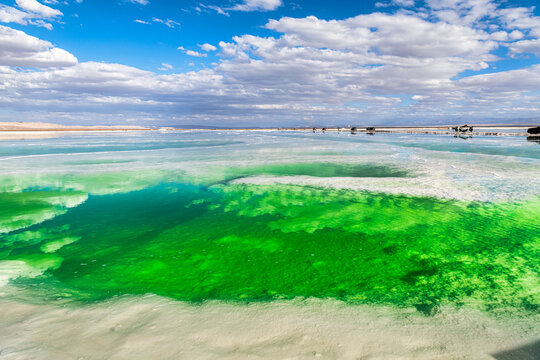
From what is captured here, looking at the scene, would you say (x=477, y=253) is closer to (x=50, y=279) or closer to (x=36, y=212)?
(x=50, y=279)

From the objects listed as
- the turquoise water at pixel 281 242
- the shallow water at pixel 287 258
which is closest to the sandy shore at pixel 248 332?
the shallow water at pixel 287 258

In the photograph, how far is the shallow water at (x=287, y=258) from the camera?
171 inches

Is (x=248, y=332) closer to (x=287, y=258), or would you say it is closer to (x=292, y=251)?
(x=287, y=258)

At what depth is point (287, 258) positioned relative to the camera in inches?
258

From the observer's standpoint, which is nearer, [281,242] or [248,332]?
[248,332]

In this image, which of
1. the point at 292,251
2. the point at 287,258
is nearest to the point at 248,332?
the point at 287,258

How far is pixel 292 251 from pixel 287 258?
1.24ft

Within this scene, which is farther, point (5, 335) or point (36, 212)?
point (36, 212)

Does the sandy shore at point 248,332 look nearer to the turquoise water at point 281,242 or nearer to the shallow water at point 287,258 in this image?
the shallow water at point 287,258

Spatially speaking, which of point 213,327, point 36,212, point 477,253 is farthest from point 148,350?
point 36,212

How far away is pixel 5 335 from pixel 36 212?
23.6 ft

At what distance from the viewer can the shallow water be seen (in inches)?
171

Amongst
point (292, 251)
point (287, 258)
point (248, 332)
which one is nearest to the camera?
point (248, 332)

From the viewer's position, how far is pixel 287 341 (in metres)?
3.86
